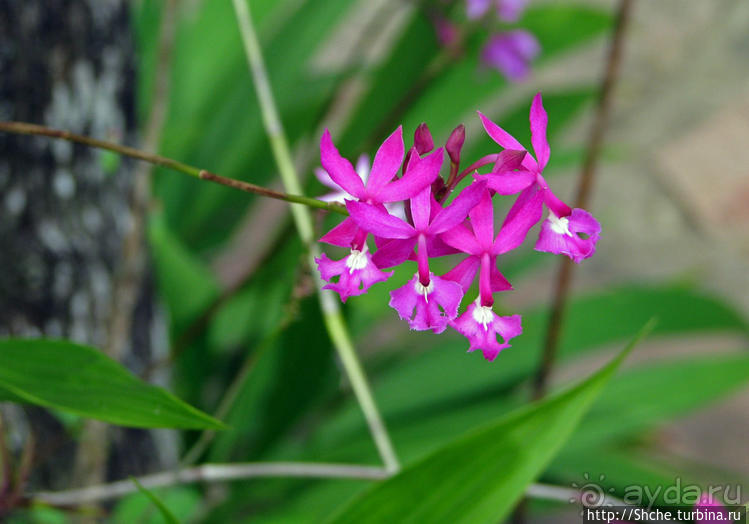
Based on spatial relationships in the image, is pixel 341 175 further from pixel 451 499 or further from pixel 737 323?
pixel 737 323

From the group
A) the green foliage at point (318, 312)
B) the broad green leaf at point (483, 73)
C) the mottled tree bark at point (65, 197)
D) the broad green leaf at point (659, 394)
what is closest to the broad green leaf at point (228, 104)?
the green foliage at point (318, 312)

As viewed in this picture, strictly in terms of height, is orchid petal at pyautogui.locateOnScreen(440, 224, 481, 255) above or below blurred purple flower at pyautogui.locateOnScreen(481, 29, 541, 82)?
below

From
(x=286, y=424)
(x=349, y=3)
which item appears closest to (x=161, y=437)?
(x=286, y=424)

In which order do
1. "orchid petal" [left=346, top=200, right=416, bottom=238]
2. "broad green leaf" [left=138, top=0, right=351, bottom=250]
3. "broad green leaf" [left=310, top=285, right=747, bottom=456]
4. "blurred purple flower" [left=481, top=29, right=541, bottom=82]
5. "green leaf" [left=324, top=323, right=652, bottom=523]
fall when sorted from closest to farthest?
1. "orchid petal" [left=346, top=200, right=416, bottom=238]
2. "green leaf" [left=324, top=323, right=652, bottom=523]
3. "blurred purple flower" [left=481, top=29, right=541, bottom=82]
4. "broad green leaf" [left=310, top=285, right=747, bottom=456]
5. "broad green leaf" [left=138, top=0, right=351, bottom=250]

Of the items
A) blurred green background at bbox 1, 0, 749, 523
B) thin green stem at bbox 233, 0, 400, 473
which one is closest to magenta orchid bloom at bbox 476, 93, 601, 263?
thin green stem at bbox 233, 0, 400, 473

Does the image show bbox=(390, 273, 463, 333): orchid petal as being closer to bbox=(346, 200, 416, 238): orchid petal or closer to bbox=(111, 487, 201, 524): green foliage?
bbox=(346, 200, 416, 238): orchid petal

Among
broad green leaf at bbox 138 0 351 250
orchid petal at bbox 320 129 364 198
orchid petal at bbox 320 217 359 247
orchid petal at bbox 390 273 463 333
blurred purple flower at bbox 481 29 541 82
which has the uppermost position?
broad green leaf at bbox 138 0 351 250

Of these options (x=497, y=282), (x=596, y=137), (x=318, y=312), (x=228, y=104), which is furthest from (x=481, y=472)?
(x=228, y=104)

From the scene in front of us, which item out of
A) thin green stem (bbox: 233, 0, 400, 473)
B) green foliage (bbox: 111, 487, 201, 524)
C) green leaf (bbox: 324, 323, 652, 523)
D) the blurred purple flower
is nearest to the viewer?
green leaf (bbox: 324, 323, 652, 523)
